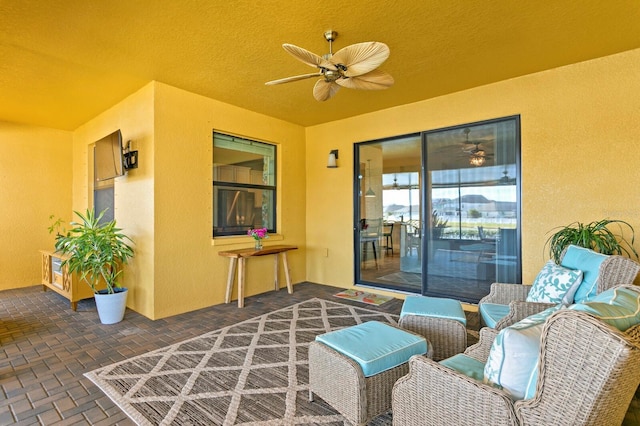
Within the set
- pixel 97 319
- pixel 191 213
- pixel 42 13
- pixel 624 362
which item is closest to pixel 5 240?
pixel 97 319

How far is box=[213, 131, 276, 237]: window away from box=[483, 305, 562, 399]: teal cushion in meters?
3.93

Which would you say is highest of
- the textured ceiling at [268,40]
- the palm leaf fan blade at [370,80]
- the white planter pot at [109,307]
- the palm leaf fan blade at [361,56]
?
the textured ceiling at [268,40]

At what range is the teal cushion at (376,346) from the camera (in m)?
1.82

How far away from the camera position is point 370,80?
9.11 feet

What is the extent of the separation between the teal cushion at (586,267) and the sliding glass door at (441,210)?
3.99 feet

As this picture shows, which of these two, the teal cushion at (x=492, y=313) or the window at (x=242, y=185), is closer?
the teal cushion at (x=492, y=313)

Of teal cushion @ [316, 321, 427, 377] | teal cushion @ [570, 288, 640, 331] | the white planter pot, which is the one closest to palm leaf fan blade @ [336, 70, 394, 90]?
teal cushion @ [316, 321, 427, 377]

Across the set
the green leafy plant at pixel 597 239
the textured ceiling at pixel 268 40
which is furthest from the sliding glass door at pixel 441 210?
the textured ceiling at pixel 268 40

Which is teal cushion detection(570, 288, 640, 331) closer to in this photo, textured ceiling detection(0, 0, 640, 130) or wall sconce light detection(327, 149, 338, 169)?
textured ceiling detection(0, 0, 640, 130)

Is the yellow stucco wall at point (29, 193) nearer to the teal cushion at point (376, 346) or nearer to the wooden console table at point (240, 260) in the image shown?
the wooden console table at point (240, 260)

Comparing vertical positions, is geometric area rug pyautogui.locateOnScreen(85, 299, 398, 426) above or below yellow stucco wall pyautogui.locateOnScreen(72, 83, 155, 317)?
below

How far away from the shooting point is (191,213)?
4.13m

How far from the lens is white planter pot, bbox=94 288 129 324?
3553 millimetres

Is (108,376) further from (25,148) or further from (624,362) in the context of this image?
(25,148)
